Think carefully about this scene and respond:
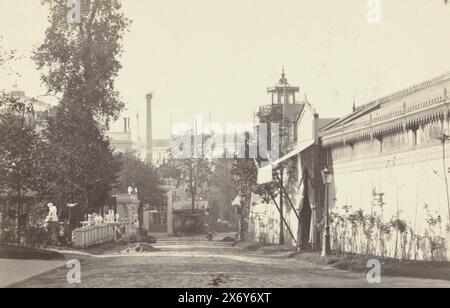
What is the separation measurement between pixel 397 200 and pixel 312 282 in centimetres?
835

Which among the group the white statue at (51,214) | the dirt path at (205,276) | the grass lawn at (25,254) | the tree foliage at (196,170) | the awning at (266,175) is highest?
the tree foliage at (196,170)

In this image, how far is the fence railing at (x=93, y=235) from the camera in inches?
1298

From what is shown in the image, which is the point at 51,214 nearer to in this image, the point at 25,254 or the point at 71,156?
the point at 71,156

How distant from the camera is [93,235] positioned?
36.5 meters

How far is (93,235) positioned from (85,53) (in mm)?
8640

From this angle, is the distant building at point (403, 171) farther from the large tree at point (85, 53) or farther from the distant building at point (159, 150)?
the distant building at point (159, 150)

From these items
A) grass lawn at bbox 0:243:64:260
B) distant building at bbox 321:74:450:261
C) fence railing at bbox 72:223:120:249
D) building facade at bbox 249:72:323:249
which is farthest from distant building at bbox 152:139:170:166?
grass lawn at bbox 0:243:64:260

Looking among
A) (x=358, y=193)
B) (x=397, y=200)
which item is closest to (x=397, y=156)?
(x=397, y=200)

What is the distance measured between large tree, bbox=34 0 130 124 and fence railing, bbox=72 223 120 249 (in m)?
5.91

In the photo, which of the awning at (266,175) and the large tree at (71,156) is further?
the large tree at (71,156)

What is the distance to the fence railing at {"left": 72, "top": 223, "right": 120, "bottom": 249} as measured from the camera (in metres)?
33.0

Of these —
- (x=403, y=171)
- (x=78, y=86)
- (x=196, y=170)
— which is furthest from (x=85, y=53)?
(x=196, y=170)

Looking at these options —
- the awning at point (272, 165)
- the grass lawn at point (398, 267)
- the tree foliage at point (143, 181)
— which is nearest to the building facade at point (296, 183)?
the awning at point (272, 165)

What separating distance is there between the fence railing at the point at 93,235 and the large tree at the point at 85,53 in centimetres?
591
